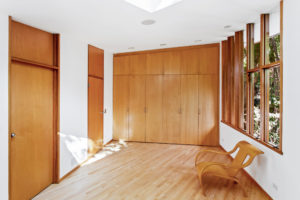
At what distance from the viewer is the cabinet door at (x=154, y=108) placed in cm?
594

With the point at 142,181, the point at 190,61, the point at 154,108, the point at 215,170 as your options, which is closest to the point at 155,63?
the point at 190,61

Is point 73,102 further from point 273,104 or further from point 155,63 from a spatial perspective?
point 273,104

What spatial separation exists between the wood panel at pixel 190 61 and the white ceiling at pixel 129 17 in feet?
3.96

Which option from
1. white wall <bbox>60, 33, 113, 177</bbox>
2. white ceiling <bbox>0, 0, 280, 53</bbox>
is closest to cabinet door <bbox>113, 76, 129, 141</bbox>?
white wall <bbox>60, 33, 113, 177</bbox>

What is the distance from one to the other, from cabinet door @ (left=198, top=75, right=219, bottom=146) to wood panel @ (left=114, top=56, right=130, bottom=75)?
2380mm

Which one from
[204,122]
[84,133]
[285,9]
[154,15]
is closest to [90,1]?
[154,15]

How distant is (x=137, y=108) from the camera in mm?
6113

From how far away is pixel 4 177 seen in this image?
2.51 metres

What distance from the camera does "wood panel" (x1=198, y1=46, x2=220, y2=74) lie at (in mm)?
5434

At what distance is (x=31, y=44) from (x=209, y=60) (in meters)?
4.43

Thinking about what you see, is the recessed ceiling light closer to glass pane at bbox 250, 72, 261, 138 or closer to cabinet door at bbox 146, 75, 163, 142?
glass pane at bbox 250, 72, 261, 138

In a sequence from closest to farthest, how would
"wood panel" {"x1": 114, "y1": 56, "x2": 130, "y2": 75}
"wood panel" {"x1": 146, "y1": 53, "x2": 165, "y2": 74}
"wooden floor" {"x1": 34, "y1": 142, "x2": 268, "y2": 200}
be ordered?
"wooden floor" {"x1": 34, "y1": 142, "x2": 268, "y2": 200}
"wood panel" {"x1": 146, "y1": 53, "x2": 165, "y2": 74}
"wood panel" {"x1": 114, "y1": 56, "x2": 130, "y2": 75}

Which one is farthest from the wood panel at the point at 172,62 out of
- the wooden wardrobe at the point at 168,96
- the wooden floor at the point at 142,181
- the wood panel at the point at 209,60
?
the wooden floor at the point at 142,181

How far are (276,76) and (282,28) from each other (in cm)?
71
